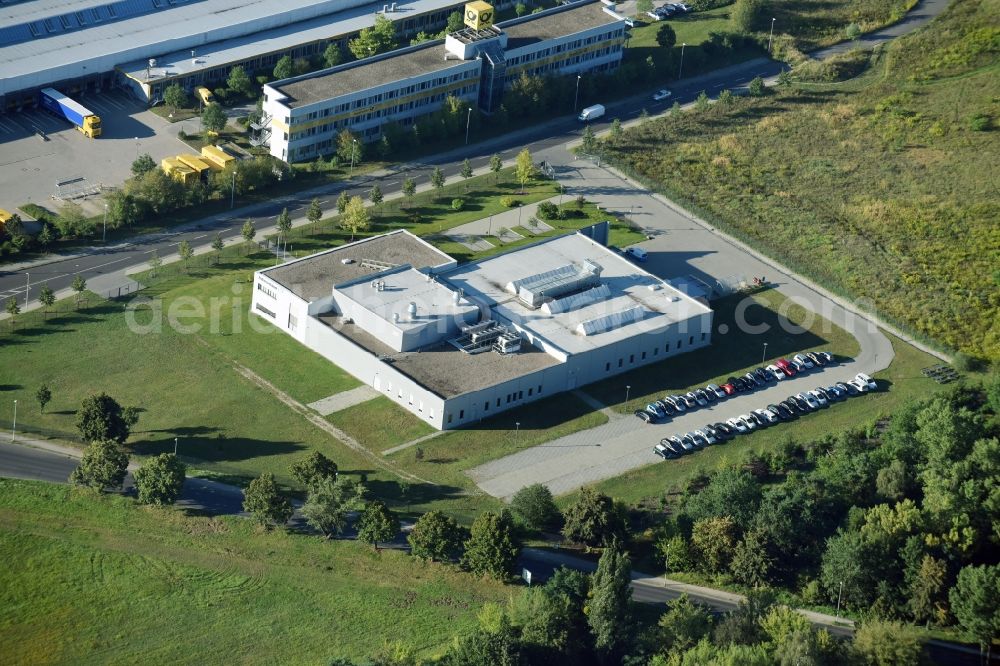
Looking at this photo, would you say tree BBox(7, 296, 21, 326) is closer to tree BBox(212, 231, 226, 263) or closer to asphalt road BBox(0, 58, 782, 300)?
asphalt road BBox(0, 58, 782, 300)

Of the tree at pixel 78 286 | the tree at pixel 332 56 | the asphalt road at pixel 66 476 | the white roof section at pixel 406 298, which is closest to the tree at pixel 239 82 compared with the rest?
the tree at pixel 332 56

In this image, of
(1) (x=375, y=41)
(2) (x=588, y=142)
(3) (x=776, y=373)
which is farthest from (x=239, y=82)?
(3) (x=776, y=373)

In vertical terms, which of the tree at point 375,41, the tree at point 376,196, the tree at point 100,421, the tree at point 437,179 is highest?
the tree at point 375,41

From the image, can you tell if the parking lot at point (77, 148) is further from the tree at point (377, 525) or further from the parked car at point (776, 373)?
the parked car at point (776, 373)

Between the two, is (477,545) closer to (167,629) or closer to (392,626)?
(392,626)

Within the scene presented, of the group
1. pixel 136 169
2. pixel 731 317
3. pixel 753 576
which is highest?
pixel 136 169

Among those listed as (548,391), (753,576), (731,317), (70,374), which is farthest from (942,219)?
(70,374)
